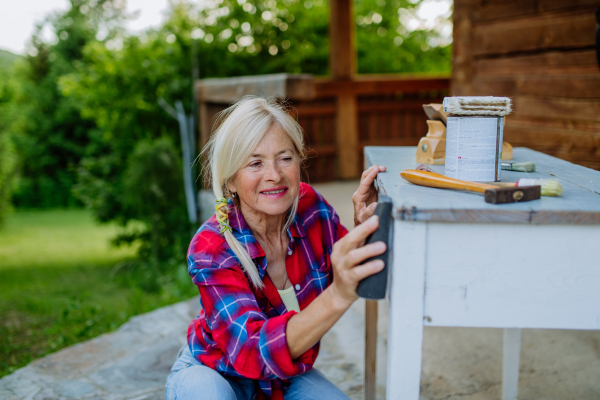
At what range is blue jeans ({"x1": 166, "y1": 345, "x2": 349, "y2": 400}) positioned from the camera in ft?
4.73

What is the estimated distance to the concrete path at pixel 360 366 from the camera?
90.4 inches

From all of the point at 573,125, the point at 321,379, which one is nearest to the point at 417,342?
the point at 321,379

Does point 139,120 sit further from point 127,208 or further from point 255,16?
point 255,16

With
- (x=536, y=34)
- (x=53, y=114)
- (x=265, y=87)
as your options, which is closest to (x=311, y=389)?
(x=536, y=34)

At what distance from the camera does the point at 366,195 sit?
1.67 metres

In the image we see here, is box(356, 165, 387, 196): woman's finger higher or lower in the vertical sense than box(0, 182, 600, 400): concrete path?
higher

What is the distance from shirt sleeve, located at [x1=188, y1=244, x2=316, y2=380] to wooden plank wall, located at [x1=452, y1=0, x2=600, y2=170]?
2.44 meters

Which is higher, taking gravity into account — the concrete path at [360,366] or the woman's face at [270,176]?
the woman's face at [270,176]

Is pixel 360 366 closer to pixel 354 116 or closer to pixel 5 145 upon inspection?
pixel 354 116

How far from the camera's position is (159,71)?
8.37m

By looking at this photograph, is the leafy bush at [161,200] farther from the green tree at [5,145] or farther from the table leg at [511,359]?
the green tree at [5,145]

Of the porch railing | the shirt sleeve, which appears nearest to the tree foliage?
the porch railing

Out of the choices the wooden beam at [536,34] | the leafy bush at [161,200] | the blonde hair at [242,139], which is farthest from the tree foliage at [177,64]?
the blonde hair at [242,139]

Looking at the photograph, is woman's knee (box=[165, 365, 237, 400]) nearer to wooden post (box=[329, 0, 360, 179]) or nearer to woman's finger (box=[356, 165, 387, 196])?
woman's finger (box=[356, 165, 387, 196])
